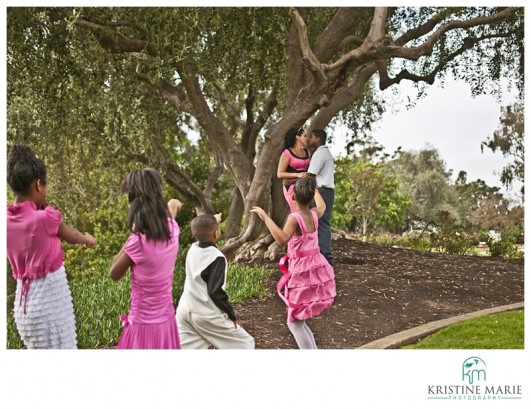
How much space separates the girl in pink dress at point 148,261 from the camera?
435cm

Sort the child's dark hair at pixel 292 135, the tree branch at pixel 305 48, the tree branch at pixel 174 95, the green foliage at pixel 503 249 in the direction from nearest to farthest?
the child's dark hair at pixel 292 135 < the tree branch at pixel 305 48 < the tree branch at pixel 174 95 < the green foliage at pixel 503 249

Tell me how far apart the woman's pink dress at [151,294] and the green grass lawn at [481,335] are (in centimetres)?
334

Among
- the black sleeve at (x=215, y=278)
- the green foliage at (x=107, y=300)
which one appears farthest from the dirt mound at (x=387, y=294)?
the black sleeve at (x=215, y=278)

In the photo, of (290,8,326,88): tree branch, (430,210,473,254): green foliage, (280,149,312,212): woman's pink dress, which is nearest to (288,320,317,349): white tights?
(280,149,312,212): woman's pink dress

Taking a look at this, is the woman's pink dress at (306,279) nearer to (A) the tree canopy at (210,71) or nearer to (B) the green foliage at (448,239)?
(A) the tree canopy at (210,71)

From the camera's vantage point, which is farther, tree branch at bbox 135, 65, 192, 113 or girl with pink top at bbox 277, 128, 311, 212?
tree branch at bbox 135, 65, 192, 113

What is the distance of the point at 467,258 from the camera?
40.6 feet

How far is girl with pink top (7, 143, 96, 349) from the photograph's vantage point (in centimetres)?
455

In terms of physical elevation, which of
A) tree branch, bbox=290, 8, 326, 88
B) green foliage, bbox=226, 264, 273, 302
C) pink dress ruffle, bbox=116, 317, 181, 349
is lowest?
pink dress ruffle, bbox=116, 317, 181, 349

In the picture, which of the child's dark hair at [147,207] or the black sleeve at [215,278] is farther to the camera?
the black sleeve at [215,278]

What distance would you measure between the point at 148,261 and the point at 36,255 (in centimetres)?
81

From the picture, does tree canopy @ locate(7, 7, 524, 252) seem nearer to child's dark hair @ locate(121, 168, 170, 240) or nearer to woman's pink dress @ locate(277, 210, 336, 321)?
woman's pink dress @ locate(277, 210, 336, 321)

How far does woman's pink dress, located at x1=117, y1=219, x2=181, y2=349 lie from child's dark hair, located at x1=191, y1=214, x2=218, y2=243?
302mm
